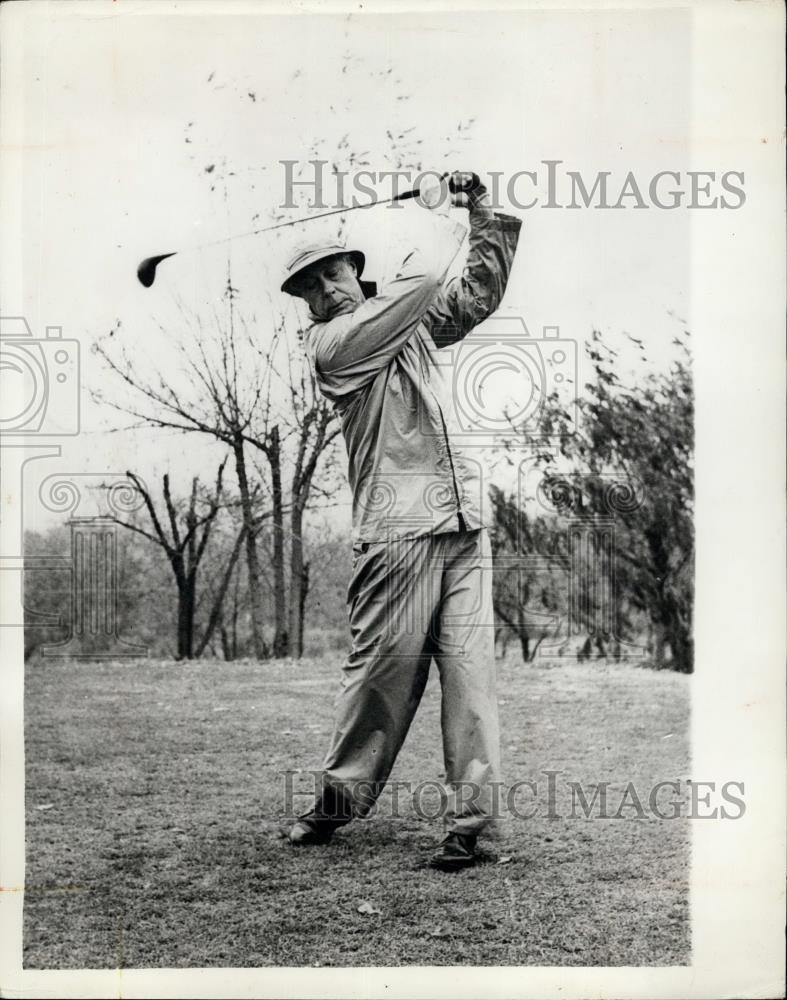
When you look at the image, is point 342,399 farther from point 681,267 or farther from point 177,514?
point 681,267

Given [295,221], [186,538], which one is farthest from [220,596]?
[295,221]

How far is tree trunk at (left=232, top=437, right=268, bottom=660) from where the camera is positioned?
4.32 m

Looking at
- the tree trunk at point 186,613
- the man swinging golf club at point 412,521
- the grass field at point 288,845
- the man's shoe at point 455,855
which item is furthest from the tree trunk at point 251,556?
the man's shoe at point 455,855

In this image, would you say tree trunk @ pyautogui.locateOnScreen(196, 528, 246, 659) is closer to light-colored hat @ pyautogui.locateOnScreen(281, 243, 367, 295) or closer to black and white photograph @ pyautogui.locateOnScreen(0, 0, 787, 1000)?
black and white photograph @ pyautogui.locateOnScreen(0, 0, 787, 1000)

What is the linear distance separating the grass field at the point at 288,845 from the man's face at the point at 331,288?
1.40 m

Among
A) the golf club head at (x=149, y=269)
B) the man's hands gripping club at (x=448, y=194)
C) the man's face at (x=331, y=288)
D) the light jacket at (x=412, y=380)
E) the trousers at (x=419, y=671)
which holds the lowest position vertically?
the trousers at (x=419, y=671)

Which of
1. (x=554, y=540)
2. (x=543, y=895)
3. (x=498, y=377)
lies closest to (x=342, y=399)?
(x=498, y=377)

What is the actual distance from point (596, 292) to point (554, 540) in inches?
39.1

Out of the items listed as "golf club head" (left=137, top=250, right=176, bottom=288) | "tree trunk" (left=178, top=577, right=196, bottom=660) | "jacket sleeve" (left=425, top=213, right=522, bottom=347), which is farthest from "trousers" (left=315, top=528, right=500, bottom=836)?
"golf club head" (left=137, top=250, right=176, bottom=288)

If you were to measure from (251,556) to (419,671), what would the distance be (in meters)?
0.83

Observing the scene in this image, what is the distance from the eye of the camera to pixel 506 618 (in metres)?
4.22

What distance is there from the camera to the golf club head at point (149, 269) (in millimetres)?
4293

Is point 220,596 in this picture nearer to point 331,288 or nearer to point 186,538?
point 186,538

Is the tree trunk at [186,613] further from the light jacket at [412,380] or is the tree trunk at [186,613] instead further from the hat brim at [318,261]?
the hat brim at [318,261]
